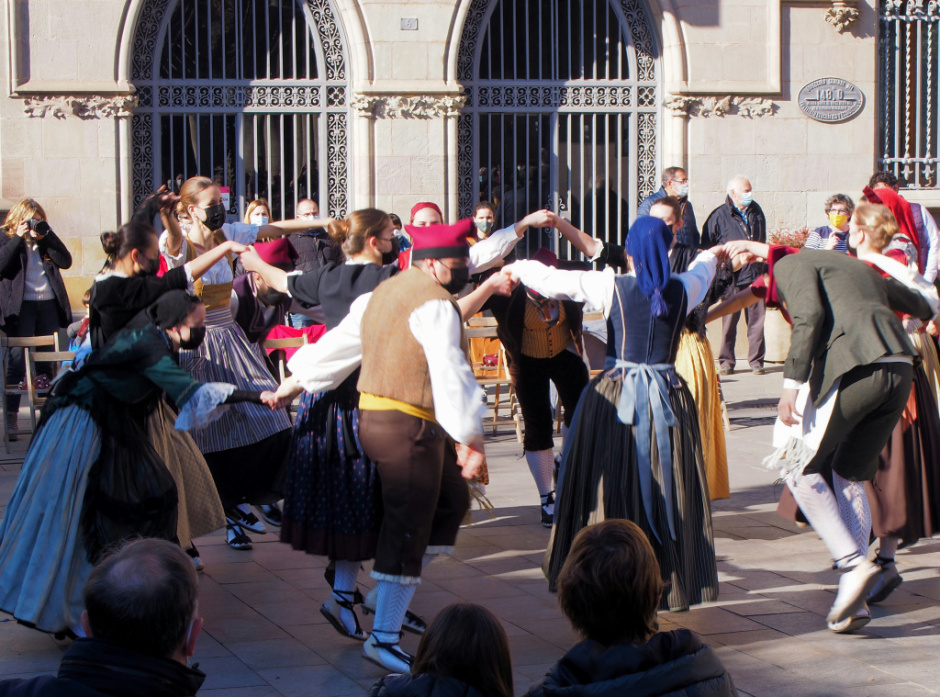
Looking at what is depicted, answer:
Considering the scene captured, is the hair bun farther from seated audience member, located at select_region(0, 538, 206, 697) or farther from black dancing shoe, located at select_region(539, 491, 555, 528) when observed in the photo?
seated audience member, located at select_region(0, 538, 206, 697)

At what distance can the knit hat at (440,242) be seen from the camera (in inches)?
178

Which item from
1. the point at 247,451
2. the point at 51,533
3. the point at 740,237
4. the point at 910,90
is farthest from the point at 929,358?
the point at 910,90

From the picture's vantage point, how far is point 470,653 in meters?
2.60

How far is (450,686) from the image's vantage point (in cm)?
257

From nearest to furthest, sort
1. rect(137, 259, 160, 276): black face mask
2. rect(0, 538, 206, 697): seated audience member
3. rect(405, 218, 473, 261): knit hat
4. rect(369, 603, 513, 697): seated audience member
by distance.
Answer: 1. rect(0, 538, 206, 697): seated audience member
2. rect(369, 603, 513, 697): seated audience member
3. rect(405, 218, 473, 261): knit hat
4. rect(137, 259, 160, 276): black face mask

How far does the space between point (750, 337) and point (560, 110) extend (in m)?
3.58

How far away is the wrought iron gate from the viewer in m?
14.5

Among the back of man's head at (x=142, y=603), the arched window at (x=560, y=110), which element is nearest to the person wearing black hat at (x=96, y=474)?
the back of man's head at (x=142, y=603)

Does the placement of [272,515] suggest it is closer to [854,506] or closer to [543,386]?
[543,386]

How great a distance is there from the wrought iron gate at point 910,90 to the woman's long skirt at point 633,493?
1081cm

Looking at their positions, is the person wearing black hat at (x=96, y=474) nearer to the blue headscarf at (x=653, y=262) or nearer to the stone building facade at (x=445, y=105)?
the blue headscarf at (x=653, y=262)

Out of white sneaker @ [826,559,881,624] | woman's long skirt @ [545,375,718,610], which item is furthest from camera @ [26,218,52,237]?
white sneaker @ [826,559,881,624]

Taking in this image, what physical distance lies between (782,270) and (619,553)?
2497mm

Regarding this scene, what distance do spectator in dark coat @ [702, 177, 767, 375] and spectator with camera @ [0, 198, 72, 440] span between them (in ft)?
20.0
